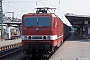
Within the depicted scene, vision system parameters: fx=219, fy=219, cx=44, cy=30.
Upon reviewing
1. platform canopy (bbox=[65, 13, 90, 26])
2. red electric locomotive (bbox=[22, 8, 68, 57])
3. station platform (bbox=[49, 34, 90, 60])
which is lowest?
station platform (bbox=[49, 34, 90, 60])

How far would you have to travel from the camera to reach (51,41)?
1464 cm

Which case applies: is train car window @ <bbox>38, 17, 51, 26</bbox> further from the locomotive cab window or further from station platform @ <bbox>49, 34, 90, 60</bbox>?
station platform @ <bbox>49, 34, 90, 60</bbox>

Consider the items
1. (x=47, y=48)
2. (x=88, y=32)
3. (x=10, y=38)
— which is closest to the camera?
(x=47, y=48)

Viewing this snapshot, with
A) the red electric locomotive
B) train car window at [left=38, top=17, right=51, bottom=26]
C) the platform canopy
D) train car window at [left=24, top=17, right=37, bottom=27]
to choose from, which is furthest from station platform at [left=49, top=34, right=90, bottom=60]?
the platform canopy

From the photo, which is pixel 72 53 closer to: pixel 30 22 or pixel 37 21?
pixel 37 21

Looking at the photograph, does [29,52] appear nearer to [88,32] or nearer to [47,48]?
[47,48]

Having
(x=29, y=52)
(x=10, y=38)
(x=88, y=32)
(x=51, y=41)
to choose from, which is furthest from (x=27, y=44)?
(x=10, y=38)

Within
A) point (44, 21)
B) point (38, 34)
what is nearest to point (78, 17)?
point (44, 21)

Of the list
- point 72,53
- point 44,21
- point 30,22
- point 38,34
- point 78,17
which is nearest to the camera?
point 38,34

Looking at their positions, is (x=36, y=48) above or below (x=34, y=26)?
below

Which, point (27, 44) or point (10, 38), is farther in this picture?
point (10, 38)

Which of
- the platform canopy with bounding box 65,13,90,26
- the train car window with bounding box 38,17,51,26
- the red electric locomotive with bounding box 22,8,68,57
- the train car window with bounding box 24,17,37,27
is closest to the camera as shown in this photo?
the red electric locomotive with bounding box 22,8,68,57

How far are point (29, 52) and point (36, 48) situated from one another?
0.59 metres

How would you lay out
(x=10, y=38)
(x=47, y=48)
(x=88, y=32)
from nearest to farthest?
(x=47, y=48) → (x=88, y=32) → (x=10, y=38)
